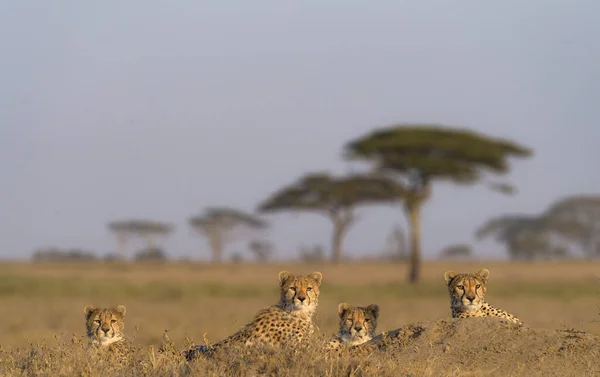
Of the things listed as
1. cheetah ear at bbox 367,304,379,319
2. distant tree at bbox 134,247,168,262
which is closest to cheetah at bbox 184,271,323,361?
cheetah ear at bbox 367,304,379,319

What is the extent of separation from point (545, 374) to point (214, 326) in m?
10.9

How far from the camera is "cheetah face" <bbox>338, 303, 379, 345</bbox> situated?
22.1ft

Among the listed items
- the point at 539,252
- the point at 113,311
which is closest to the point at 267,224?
the point at 539,252

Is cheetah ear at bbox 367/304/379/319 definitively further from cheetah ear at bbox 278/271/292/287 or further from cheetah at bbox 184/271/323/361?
cheetah ear at bbox 278/271/292/287

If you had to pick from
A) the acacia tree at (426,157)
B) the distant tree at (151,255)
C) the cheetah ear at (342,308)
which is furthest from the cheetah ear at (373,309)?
the distant tree at (151,255)

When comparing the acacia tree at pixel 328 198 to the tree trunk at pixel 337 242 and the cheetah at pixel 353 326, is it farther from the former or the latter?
the cheetah at pixel 353 326

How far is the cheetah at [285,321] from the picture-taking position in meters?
6.21

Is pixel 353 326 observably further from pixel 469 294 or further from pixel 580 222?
pixel 580 222

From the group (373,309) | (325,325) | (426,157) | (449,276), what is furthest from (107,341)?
(426,157)

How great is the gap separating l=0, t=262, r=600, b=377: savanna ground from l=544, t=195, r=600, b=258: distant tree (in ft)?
57.3

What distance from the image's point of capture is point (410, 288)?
26.8 meters

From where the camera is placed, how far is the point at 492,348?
636cm

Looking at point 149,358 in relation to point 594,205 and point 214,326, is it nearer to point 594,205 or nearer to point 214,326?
point 214,326

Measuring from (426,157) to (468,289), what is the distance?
22743mm
